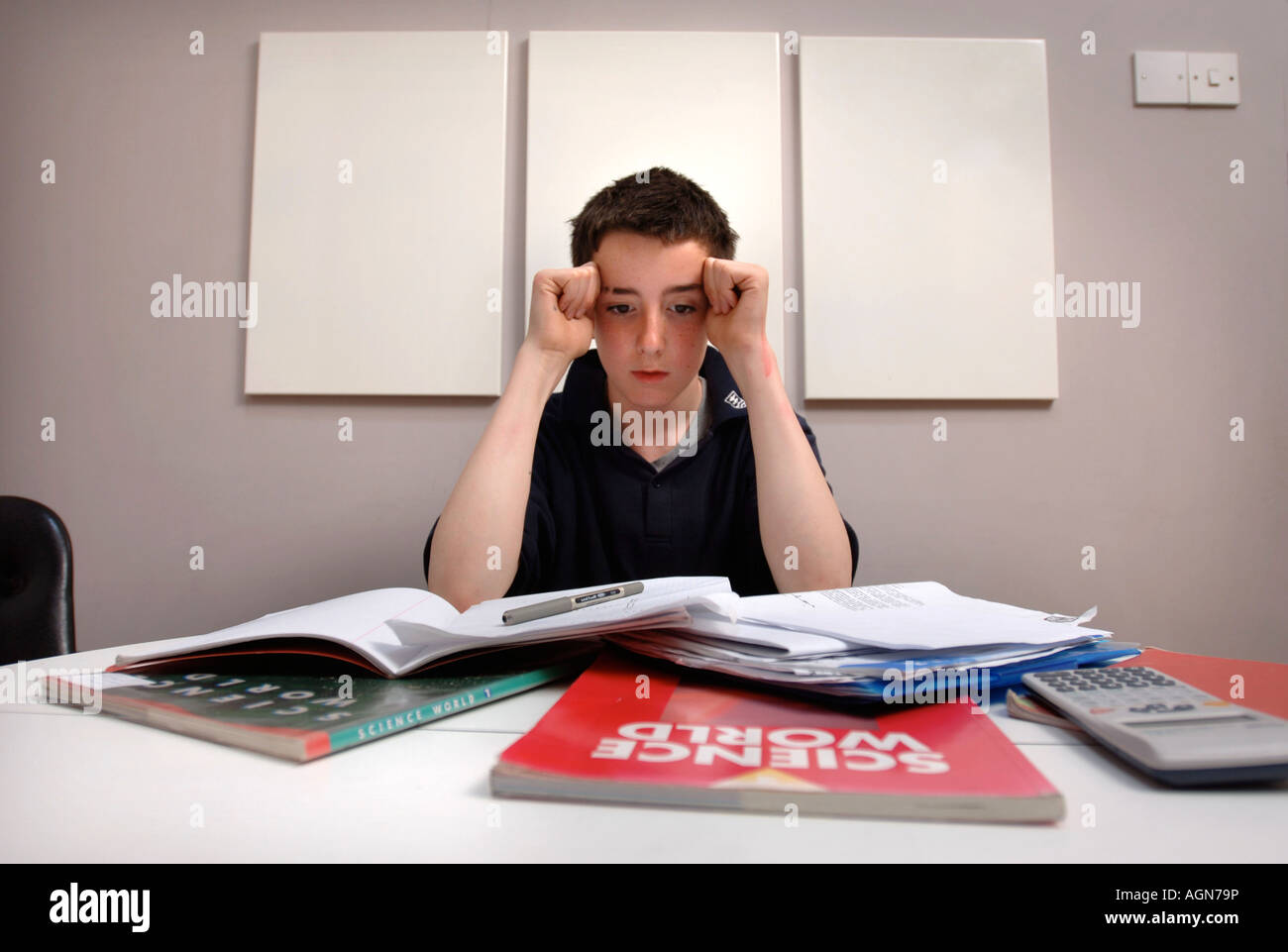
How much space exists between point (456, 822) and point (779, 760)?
137 mm

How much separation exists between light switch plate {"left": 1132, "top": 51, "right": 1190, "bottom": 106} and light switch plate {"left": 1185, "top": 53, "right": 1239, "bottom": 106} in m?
0.02

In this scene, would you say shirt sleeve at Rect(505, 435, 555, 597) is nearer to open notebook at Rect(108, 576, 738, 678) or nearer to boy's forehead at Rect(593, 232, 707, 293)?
boy's forehead at Rect(593, 232, 707, 293)

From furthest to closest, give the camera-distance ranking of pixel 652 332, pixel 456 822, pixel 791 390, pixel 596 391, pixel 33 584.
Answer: pixel 791 390 → pixel 596 391 → pixel 652 332 → pixel 33 584 → pixel 456 822

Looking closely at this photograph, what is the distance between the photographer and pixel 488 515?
884 mm

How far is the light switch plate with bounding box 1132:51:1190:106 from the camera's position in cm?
153

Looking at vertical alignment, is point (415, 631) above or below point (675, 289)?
below

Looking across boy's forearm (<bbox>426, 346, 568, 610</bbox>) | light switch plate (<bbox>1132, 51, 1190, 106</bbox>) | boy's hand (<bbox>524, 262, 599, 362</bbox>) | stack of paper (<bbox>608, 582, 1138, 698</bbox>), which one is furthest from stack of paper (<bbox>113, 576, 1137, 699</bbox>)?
light switch plate (<bbox>1132, 51, 1190, 106</bbox>)

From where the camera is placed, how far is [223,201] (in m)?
1.57

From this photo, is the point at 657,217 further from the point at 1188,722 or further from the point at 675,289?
the point at 1188,722

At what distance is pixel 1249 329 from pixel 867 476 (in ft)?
2.95

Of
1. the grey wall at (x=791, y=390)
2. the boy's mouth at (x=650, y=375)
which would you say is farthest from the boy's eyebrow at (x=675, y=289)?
the grey wall at (x=791, y=390)

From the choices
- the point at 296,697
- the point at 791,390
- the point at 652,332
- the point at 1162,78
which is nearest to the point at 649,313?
the point at 652,332

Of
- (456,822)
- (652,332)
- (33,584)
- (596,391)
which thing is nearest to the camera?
(456,822)
